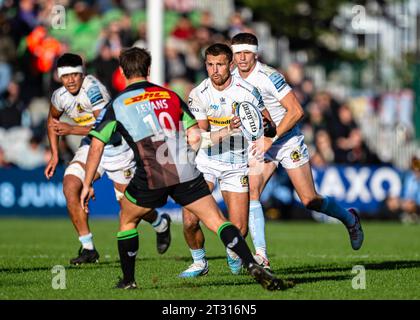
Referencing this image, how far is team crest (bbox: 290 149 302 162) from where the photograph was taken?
1247 centimetres

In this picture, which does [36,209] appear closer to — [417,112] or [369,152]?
[369,152]

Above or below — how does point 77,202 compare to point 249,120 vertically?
below

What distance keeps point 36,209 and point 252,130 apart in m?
14.1

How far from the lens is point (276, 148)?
12.5m

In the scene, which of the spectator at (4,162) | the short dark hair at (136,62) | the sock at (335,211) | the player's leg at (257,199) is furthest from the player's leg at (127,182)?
the spectator at (4,162)

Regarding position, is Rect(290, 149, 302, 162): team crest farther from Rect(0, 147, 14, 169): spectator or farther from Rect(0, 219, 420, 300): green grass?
Rect(0, 147, 14, 169): spectator

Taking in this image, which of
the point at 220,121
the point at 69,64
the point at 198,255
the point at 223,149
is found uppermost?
the point at 69,64

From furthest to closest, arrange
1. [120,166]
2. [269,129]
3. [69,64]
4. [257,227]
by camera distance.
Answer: [120,166] < [69,64] < [257,227] < [269,129]

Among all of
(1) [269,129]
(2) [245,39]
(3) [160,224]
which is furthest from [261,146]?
(3) [160,224]

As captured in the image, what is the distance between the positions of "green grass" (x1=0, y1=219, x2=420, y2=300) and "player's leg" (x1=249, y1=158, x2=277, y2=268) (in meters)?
0.44

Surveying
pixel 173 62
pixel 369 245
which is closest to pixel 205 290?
pixel 369 245

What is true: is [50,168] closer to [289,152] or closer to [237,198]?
[237,198]

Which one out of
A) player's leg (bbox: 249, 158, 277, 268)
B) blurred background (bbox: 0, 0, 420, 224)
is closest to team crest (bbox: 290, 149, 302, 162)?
player's leg (bbox: 249, 158, 277, 268)

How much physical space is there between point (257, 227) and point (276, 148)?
101 centimetres
